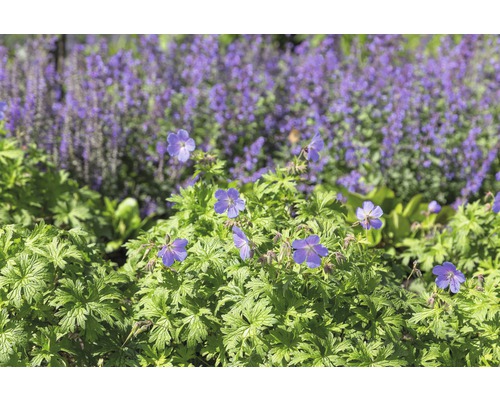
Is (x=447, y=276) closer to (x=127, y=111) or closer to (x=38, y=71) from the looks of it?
(x=127, y=111)

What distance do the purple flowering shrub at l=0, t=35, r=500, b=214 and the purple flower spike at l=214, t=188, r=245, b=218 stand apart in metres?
1.97

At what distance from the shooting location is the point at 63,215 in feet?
11.8

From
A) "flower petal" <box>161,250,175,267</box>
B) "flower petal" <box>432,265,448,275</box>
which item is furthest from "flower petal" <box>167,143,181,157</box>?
"flower petal" <box>432,265,448,275</box>

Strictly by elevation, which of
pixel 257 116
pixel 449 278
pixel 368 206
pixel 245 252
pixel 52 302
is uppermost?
pixel 257 116

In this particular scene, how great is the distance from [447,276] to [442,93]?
9.34 feet

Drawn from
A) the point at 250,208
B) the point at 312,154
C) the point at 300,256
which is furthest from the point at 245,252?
the point at 312,154

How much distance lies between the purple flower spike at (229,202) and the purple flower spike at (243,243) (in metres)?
0.14

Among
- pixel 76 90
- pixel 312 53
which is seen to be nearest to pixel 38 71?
pixel 76 90

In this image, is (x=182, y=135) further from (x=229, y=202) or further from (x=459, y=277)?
(x=459, y=277)

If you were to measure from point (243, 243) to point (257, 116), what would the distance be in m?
2.84

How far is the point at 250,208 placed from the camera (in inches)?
106

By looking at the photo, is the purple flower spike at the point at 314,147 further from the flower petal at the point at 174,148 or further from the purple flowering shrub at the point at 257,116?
the purple flowering shrub at the point at 257,116

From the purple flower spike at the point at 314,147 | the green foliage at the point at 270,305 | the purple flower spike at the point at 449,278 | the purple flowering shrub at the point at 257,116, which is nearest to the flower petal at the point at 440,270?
the purple flower spike at the point at 449,278

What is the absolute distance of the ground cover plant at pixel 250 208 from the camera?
2.32 meters
